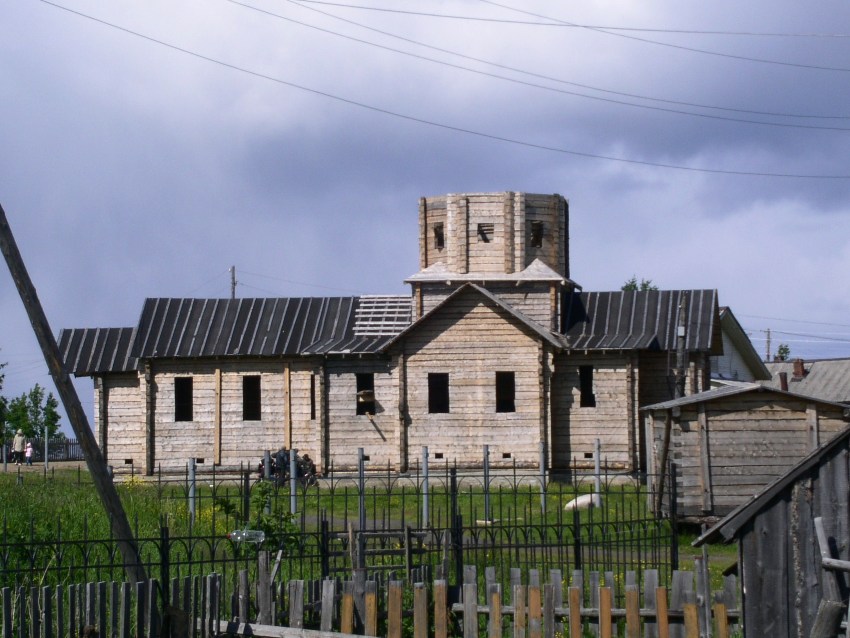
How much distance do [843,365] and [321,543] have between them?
5162cm

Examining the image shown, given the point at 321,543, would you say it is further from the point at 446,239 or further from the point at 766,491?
the point at 446,239

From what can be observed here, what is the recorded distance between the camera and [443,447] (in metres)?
33.2

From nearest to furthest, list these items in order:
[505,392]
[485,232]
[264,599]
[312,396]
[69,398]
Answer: [264,599] < [69,398] < [505,392] < [312,396] < [485,232]

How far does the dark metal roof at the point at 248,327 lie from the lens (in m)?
34.9

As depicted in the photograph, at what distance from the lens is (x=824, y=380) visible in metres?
58.4

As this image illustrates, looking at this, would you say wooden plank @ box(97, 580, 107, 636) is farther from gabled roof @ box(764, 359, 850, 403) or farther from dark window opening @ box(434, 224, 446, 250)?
gabled roof @ box(764, 359, 850, 403)

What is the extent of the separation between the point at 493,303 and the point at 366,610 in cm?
2277

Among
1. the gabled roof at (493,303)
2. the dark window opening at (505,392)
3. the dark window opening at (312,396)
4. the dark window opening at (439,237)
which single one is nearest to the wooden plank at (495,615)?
the gabled roof at (493,303)

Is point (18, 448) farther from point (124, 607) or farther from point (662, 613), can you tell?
point (662, 613)

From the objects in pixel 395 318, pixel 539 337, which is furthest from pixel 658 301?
pixel 395 318

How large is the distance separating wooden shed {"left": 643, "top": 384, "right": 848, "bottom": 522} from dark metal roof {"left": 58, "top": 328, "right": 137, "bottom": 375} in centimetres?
1933

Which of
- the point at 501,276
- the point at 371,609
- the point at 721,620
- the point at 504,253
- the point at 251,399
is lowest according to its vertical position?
the point at 721,620

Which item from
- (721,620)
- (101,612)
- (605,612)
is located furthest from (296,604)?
(721,620)

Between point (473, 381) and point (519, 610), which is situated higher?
point (473, 381)
